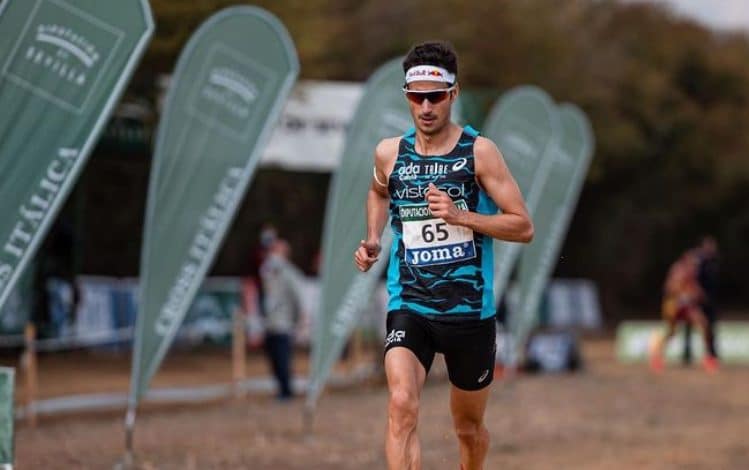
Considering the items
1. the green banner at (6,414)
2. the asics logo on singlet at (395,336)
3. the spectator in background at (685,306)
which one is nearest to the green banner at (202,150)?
the green banner at (6,414)

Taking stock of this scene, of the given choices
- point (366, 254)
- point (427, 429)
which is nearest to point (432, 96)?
point (366, 254)

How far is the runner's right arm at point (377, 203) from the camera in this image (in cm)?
775

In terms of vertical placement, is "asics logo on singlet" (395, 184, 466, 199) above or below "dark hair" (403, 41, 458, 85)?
below

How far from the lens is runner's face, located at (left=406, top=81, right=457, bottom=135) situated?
7.66m

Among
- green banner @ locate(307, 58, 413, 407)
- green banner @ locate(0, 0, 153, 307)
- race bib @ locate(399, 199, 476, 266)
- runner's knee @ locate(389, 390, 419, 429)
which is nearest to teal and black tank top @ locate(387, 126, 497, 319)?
race bib @ locate(399, 199, 476, 266)

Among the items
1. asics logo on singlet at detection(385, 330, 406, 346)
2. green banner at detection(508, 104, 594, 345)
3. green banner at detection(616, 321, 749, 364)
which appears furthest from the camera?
green banner at detection(616, 321, 749, 364)

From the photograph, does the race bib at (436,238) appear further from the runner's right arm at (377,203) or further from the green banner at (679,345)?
the green banner at (679,345)

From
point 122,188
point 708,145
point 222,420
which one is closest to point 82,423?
point 222,420

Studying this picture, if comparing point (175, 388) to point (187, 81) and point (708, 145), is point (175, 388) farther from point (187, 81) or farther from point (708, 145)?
point (708, 145)

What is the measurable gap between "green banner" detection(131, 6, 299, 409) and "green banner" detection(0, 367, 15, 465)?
2668mm

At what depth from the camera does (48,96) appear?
954 cm

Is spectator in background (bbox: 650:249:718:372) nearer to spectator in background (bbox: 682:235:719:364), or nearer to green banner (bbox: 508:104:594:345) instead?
spectator in background (bbox: 682:235:719:364)

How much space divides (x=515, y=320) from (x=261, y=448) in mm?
8675

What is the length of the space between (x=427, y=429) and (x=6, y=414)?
7631 mm
